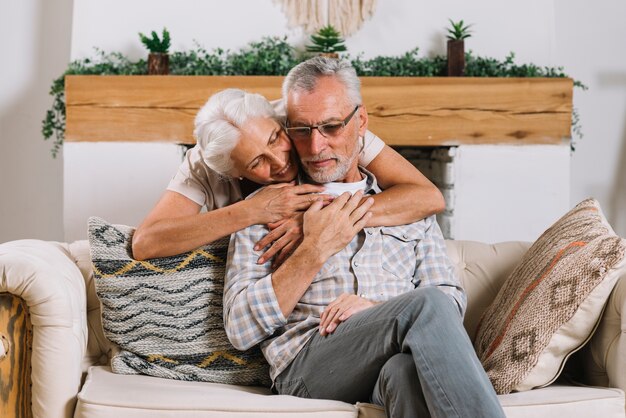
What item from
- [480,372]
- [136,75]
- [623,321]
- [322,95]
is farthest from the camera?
[136,75]

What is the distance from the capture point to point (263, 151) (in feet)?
6.76

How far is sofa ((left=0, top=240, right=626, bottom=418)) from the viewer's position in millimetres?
1757

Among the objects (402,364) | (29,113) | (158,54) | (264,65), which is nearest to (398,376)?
(402,364)

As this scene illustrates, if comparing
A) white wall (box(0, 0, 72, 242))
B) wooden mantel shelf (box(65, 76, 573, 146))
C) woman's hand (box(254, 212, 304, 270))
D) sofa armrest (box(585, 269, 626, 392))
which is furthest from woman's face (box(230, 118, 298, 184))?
white wall (box(0, 0, 72, 242))

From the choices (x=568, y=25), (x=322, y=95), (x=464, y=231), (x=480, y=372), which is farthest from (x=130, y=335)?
(x=568, y=25)

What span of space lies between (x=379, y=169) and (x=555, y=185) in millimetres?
1551

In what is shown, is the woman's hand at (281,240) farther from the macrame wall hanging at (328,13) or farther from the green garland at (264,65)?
the macrame wall hanging at (328,13)

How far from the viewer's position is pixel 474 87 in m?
3.44

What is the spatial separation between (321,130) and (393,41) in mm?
1709

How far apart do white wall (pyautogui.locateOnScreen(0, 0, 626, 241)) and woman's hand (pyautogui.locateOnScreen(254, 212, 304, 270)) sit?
59.6 inches

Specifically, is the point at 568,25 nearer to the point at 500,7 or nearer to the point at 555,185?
the point at 500,7

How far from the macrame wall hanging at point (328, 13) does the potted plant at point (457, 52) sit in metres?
0.38

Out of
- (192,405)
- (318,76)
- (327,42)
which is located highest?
(327,42)

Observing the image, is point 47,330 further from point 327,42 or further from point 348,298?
point 327,42
